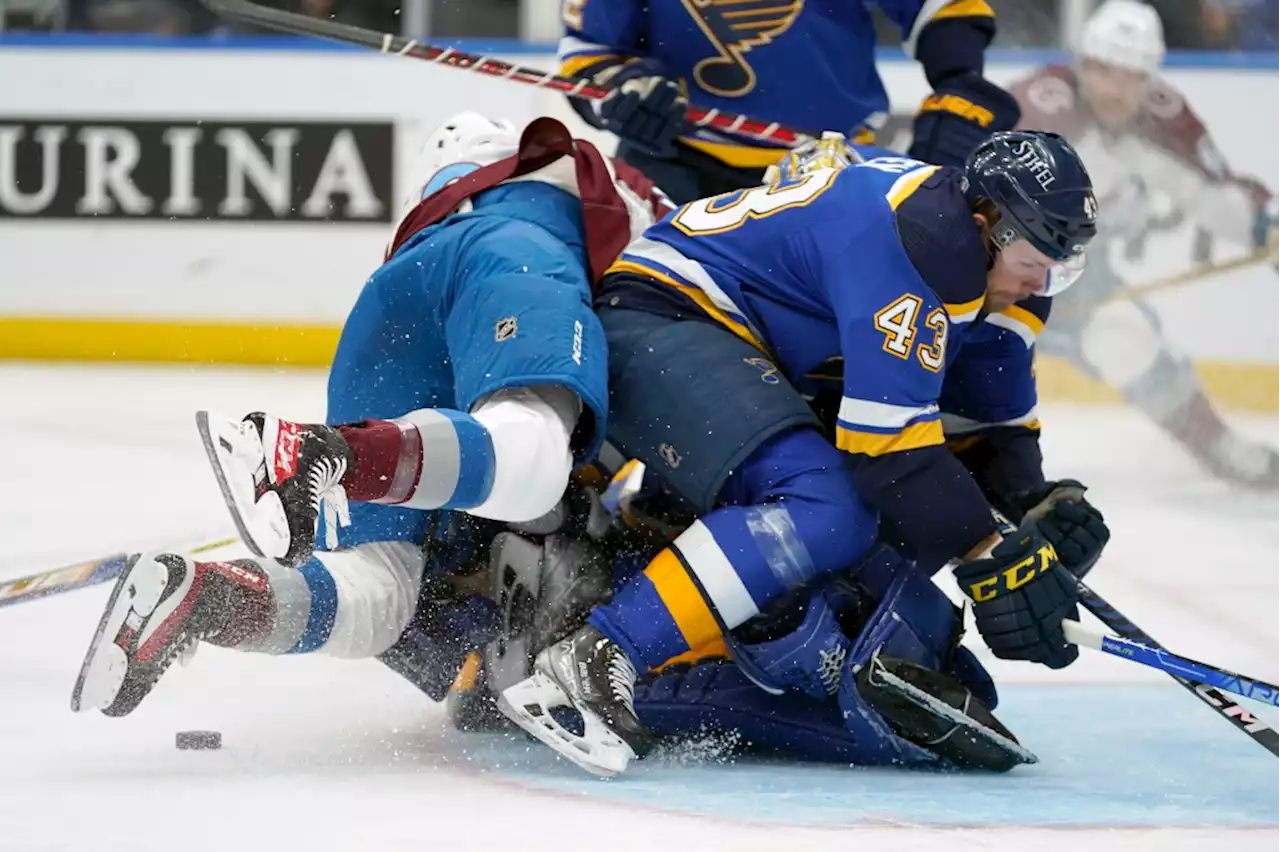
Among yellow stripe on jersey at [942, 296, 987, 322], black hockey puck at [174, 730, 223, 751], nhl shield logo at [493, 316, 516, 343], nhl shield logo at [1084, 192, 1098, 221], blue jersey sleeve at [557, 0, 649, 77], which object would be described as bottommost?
black hockey puck at [174, 730, 223, 751]

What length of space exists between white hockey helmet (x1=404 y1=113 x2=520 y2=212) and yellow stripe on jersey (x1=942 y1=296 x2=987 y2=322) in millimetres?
817

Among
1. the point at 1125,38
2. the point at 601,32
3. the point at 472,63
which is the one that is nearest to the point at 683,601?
the point at 601,32

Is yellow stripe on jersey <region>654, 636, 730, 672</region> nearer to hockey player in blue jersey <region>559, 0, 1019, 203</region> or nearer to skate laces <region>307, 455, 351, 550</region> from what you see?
skate laces <region>307, 455, 351, 550</region>

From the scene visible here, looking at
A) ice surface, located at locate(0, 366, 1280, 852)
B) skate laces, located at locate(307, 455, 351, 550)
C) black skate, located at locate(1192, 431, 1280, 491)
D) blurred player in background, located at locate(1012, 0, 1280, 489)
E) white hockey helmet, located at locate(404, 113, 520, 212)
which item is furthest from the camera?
blurred player in background, located at locate(1012, 0, 1280, 489)

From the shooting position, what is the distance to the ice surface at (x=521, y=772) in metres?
1.97

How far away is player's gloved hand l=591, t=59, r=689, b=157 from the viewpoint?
3.21m

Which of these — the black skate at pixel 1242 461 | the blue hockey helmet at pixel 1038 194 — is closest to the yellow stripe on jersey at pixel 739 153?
the blue hockey helmet at pixel 1038 194

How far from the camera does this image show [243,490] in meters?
2.03

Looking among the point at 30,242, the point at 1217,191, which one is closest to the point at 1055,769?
the point at 1217,191

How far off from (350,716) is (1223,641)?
1422 mm

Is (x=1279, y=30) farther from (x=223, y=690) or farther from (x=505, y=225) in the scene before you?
(x=223, y=690)

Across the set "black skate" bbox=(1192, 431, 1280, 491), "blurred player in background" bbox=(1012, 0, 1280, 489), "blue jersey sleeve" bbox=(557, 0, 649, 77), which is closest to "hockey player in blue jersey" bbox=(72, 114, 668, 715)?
"blue jersey sleeve" bbox=(557, 0, 649, 77)

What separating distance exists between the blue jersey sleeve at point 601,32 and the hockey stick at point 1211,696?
1.39 m

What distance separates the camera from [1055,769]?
7.76ft
